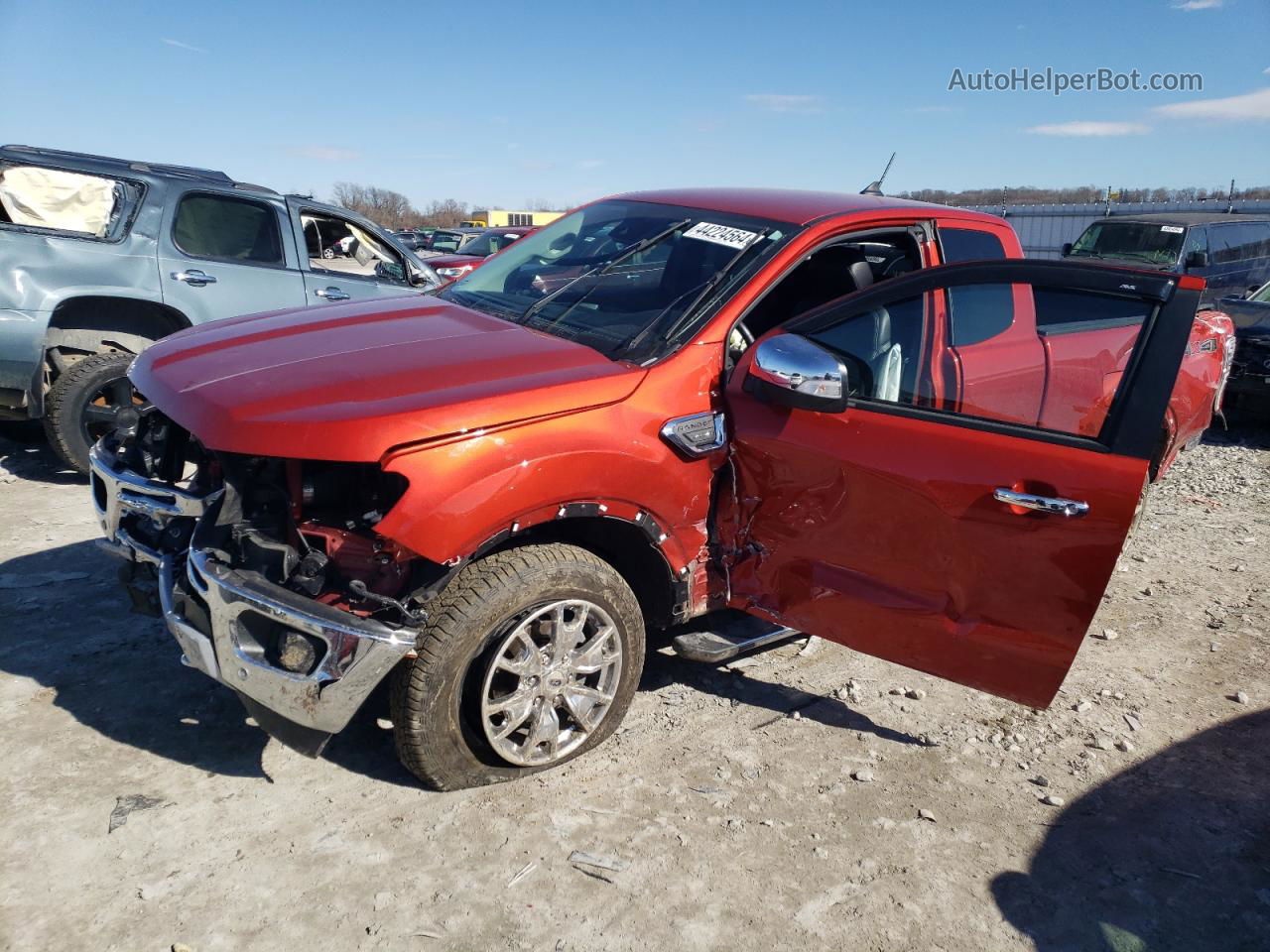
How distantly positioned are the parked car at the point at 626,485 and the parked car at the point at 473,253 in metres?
8.12

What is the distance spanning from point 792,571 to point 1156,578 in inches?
122

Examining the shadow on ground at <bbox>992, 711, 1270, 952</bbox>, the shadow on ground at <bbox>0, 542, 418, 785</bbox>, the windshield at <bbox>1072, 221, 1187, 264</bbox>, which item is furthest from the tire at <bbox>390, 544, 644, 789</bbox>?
the windshield at <bbox>1072, 221, 1187, 264</bbox>

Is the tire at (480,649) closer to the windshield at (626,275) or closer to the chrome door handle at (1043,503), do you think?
the windshield at (626,275)

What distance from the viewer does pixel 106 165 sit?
6160mm

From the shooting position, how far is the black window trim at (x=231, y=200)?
6.13 m

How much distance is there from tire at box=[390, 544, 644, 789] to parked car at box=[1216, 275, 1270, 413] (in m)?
7.93

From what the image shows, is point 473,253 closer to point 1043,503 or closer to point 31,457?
point 31,457

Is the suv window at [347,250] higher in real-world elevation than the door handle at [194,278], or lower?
higher

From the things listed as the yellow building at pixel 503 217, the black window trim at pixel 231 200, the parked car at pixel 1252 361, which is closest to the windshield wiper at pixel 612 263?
the black window trim at pixel 231 200

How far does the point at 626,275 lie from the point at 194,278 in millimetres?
3798

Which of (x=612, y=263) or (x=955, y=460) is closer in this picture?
(x=955, y=460)

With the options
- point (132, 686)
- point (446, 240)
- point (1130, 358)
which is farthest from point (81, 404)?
point (446, 240)

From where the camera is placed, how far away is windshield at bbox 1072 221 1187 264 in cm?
1259

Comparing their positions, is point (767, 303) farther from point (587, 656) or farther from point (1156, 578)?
point (1156, 578)
